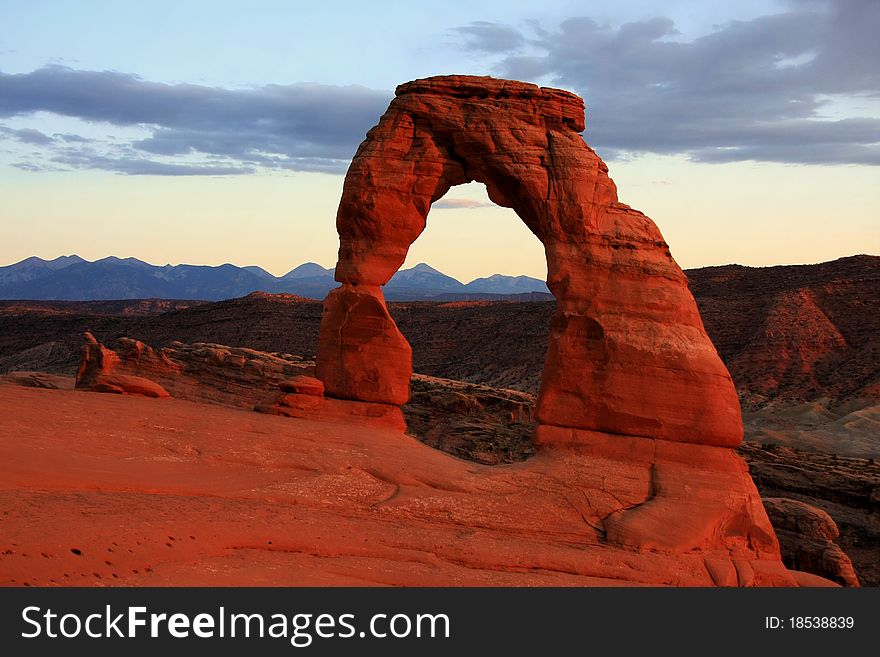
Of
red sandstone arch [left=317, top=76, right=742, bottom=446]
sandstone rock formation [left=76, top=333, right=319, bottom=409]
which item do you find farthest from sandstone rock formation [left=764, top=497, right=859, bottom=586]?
sandstone rock formation [left=76, top=333, right=319, bottom=409]

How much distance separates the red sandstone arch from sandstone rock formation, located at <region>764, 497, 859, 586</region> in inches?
165

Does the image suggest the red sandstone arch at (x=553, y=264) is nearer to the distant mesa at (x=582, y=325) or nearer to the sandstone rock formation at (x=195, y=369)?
the distant mesa at (x=582, y=325)

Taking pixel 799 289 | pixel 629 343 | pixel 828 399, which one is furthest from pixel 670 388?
pixel 799 289

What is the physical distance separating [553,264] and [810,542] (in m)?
8.21

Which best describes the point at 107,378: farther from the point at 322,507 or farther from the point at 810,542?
the point at 810,542

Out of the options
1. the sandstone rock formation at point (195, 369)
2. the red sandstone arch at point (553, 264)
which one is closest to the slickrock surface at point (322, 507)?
the red sandstone arch at point (553, 264)

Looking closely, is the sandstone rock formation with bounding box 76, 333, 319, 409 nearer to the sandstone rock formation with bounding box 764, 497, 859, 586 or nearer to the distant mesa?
the distant mesa

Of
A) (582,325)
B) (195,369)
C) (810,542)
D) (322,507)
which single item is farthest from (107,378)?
(810,542)

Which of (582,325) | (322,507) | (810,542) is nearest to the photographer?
(322,507)

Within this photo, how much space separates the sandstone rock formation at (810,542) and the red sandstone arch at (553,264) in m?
4.18

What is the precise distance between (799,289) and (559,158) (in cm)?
5099

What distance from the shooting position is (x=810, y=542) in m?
21.2

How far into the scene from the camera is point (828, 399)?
2046 inches

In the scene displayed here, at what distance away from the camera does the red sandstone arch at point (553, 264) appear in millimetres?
18453
